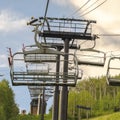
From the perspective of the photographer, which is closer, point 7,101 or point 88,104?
point 7,101

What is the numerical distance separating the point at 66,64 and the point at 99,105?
101m

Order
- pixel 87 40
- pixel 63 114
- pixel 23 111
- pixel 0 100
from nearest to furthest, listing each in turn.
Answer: pixel 63 114, pixel 87 40, pixel 0 100, pixel 23 111

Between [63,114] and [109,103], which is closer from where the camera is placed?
[63,114]

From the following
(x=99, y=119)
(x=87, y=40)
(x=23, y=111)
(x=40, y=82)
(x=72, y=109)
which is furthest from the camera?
(x=23, y=111)

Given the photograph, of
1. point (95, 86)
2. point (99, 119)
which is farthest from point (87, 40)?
point (95, 86)

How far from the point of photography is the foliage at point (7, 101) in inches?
3807

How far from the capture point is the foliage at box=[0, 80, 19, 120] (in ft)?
317

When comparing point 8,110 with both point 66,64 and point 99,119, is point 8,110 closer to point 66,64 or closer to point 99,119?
point 99,119

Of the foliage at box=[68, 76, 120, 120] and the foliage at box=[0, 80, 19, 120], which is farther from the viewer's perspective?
the foliage at box=[68, 76, 120, 120]

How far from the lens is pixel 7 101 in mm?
98125

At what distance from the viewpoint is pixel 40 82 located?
19109 mm

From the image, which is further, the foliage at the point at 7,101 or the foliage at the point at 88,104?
the foliage at the point at 88,104

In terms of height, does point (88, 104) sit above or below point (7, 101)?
below

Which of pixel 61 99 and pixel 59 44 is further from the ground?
pixel 59 44
